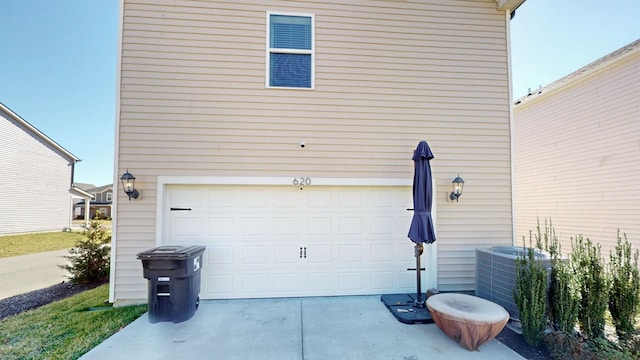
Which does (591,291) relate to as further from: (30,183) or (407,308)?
(30,183)

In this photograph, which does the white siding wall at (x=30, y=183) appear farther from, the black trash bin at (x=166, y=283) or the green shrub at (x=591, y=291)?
the green shrub at (x=591, y=291)

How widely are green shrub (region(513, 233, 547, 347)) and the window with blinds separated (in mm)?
4191

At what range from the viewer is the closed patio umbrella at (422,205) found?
13.5ft

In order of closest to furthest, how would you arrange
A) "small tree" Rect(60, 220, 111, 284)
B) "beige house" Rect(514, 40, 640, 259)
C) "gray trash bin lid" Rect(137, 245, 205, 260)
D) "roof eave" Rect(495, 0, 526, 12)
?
"gray trash bin lid" Rect(137, 245, 205, 260), "roof eave" Rect(495, 0, 526, 12), "small tree" Rect(60, 220, 111, 284), "beige house" Rect(514, 40, 640, 259)

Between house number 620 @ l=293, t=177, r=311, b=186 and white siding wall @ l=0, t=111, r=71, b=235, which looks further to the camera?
white siding wall @ l=0, t=111, r=71, b=235

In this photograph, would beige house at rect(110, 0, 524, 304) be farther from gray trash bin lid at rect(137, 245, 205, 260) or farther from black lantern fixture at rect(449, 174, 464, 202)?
gray trash bin lid at rect(137, 245, 205, 260)

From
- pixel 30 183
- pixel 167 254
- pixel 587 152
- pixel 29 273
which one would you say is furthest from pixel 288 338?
pixel 30 183

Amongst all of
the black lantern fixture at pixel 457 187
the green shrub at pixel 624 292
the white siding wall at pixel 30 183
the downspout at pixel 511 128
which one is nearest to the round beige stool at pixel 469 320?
the green shrub at pixel 624 292

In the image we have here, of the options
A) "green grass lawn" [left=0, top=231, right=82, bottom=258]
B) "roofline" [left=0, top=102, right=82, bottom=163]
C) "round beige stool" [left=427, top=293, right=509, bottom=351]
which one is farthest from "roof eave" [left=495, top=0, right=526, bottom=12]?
"roofline" [left=0, top=102, right=82, bottom=163]

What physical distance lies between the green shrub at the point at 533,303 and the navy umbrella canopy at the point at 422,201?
1187mm

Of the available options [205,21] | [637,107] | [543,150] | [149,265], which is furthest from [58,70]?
[637,107]

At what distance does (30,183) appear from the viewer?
15.1 m

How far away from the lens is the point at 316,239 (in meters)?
4.86

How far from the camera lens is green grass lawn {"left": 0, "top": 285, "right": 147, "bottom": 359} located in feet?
10.2
